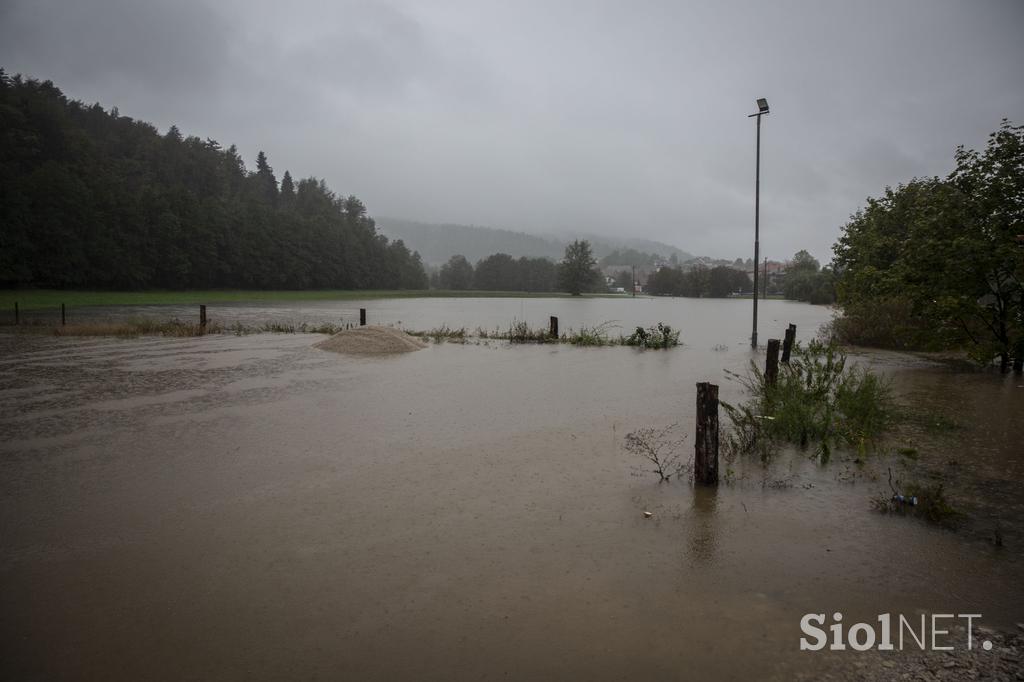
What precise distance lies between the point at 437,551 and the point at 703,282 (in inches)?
6606

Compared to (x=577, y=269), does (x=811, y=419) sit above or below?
below

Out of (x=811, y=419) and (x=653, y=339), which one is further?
(x=653, y=339)

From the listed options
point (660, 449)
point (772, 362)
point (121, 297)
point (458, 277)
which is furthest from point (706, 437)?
point (458, 277)

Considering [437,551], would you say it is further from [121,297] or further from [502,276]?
[502,276]

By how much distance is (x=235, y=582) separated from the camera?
15.8 ft

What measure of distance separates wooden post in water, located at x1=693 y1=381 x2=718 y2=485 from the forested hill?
64.8 m

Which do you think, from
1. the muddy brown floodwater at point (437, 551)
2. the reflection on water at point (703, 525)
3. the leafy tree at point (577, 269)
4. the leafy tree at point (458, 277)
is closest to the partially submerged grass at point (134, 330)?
the muddy brown floodwater at point (437, 551)

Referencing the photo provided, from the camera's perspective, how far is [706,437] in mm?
7051

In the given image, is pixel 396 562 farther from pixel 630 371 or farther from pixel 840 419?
pixel 630 371

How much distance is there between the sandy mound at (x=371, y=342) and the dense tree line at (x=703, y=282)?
141 m

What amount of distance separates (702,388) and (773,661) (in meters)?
3.64

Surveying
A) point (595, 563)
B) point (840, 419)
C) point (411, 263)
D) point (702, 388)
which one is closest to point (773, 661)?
point (595, 563)

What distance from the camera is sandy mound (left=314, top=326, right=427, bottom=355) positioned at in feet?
69.4

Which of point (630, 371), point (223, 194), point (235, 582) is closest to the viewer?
point (235, 582)
